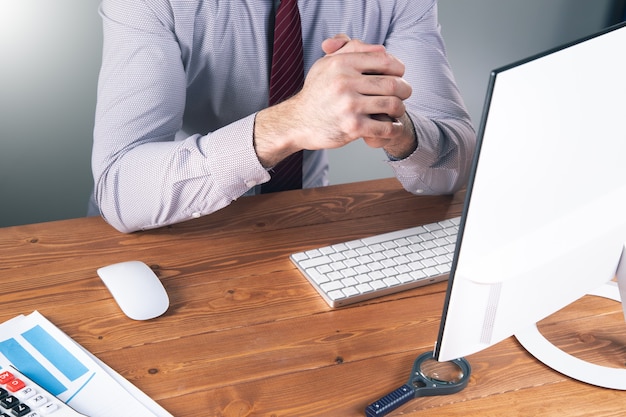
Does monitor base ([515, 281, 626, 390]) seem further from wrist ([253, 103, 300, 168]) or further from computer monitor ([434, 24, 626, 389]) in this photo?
wrist ([253, 103, 300, 168])

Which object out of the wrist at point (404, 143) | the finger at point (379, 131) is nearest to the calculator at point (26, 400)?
the finger at point (379, 131)

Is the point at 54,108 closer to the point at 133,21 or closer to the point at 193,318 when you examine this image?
the point at 133,21

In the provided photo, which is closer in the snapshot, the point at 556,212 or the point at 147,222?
the point at 556,212

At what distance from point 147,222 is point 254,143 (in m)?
0.23

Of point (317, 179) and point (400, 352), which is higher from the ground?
point (400, 352)

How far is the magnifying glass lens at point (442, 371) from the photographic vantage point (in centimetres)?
89

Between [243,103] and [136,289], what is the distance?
64 centimetres

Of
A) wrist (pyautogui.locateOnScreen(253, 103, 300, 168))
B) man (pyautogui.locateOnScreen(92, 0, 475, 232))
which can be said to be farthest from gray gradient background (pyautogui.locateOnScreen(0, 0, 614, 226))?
wrist (pyautogui.locateOnScreen(253, 103, 300, 168))

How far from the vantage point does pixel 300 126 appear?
3.54 feet

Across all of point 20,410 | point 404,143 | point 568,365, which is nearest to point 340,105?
point 404,143

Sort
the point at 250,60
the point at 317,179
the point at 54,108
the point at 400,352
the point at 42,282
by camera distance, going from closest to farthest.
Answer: the point at 400,352
the point at 42,282
the point at 250,60
the point at 317,179
the point at 54,108

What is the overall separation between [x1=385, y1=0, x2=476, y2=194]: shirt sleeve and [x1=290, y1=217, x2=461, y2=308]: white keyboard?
146mm

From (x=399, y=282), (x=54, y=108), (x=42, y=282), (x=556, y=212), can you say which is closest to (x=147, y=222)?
(x=42, y=282)

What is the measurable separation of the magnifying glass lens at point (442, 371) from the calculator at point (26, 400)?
0.42 m
